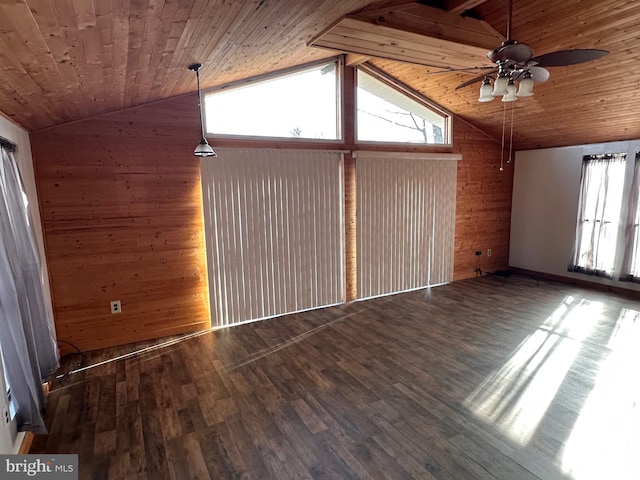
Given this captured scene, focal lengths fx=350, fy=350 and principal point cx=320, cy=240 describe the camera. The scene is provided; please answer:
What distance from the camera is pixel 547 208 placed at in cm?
618

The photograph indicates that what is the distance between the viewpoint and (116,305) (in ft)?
12.6

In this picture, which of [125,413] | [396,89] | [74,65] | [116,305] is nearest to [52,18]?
[74,65]

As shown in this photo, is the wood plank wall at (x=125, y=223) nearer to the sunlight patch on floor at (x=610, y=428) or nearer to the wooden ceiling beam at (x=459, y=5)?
the wooden ceiling beam at (x=459, y=5)

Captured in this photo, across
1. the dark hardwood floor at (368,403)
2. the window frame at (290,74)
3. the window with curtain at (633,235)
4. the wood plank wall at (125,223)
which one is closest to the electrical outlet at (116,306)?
the wood plank wall at (125,223)

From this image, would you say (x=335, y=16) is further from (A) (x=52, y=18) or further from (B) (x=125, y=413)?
(B) (x=125, y=413)

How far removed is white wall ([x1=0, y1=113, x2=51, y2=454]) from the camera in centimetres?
205

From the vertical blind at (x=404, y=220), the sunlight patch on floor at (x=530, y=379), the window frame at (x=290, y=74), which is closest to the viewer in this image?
the sunlight patch on floor at (x=530, y=379)

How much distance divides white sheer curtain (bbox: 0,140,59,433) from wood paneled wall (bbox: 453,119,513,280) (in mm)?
5741

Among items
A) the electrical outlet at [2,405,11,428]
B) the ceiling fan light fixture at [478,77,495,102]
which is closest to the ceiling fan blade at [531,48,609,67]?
the ceiling fan light fixture at [478,77,495,102]

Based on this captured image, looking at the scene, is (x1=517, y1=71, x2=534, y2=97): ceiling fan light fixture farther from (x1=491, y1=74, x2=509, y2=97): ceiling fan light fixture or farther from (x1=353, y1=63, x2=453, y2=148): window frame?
(x1=353, y1=63, x2=453, y2=148): window frame

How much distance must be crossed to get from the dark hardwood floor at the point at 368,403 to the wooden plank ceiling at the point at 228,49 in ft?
7.68

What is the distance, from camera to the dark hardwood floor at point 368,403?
7.02 feet

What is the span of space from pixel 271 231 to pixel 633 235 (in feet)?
17.3

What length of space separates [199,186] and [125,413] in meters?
2.41
